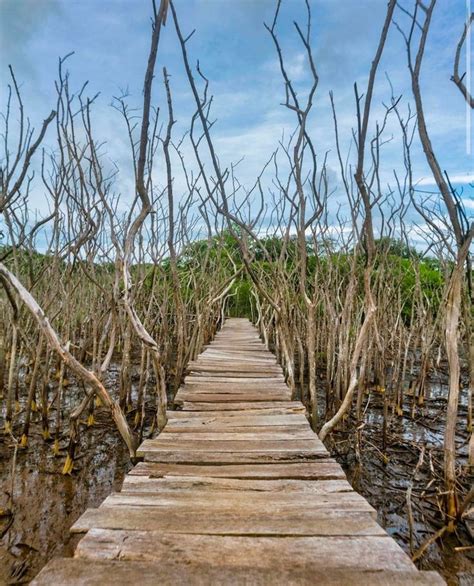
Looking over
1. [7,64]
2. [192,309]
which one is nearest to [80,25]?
[7,64]

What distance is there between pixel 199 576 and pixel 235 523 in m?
0.42

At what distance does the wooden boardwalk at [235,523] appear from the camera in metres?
1.40

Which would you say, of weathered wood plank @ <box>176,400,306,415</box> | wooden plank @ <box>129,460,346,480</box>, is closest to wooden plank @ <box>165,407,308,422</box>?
weathered wood plank @ <box>176,400,306,415</box>

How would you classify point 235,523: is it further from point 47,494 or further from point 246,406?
point 47,494

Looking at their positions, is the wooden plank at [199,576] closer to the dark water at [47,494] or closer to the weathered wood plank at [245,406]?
the dark water at [47,494]

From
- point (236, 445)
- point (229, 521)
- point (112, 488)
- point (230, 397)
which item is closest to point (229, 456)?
point (236, 445)

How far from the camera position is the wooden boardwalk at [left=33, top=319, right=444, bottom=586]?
1.40 m

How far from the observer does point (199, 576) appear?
1.38m

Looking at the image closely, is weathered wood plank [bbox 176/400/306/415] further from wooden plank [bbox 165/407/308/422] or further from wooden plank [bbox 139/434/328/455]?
wooden plank [bbox 139/434/328/455]

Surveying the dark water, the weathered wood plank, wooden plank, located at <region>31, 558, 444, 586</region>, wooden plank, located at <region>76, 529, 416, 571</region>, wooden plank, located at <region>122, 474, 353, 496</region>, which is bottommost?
the dark water

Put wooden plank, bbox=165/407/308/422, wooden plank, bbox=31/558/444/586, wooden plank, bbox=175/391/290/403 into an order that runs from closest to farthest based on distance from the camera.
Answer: wooden plank, bbox=31/558/444/586 → wooden plank, bbox=165/407/308/422 → wooden plank, bbox=175/391/290/403

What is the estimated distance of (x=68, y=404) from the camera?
689 centimetres

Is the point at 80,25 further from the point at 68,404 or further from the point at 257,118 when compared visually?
the point at 68,404

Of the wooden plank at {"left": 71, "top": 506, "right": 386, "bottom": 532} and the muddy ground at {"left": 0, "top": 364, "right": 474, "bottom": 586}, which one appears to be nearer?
the wooden plank at {"left": 71, "top": 506, "right": 386, "bottom": 532}
